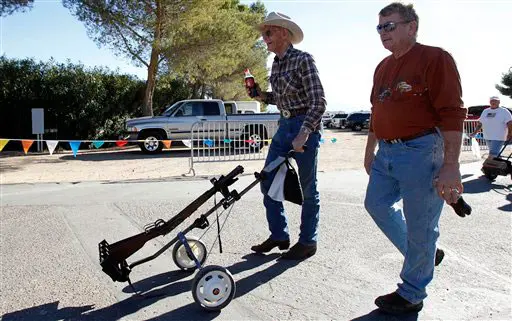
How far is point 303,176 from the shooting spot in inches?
166

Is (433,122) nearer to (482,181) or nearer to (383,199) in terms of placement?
(383,199)

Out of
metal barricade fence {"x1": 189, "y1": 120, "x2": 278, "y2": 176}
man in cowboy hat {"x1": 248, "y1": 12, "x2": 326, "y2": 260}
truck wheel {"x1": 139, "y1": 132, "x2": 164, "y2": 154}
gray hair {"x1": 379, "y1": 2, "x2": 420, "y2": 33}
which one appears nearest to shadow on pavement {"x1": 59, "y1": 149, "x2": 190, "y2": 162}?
truck wheel {"x1": 139, "y1": 132, "x2": 164, "y2": 154}

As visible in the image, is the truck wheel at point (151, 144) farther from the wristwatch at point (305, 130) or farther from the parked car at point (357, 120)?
the parked car at point (357, 120)

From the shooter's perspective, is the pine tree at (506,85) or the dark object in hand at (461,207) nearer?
the dark object in hand at (461,207)

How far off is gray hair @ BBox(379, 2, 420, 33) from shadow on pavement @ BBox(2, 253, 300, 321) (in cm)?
221

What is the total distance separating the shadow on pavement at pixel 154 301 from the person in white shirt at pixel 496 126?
7.44 m

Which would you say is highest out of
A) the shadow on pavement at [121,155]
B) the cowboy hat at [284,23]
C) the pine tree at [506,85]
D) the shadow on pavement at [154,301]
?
the pine tree at [506,85]

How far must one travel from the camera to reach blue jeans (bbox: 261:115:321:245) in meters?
4.18

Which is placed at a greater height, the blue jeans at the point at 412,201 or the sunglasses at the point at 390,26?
the sunglasses at the point at 390,26

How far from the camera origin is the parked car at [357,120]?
3803 cm

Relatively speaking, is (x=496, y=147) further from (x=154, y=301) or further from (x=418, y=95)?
(x=154, y=301)

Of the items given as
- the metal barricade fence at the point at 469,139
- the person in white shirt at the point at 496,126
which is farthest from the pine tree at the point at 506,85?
the person in white shirt at the point at 496,126

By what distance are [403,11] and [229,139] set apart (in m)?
9.81

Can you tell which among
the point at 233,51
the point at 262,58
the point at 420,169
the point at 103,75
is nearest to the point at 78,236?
the point at 420,169
